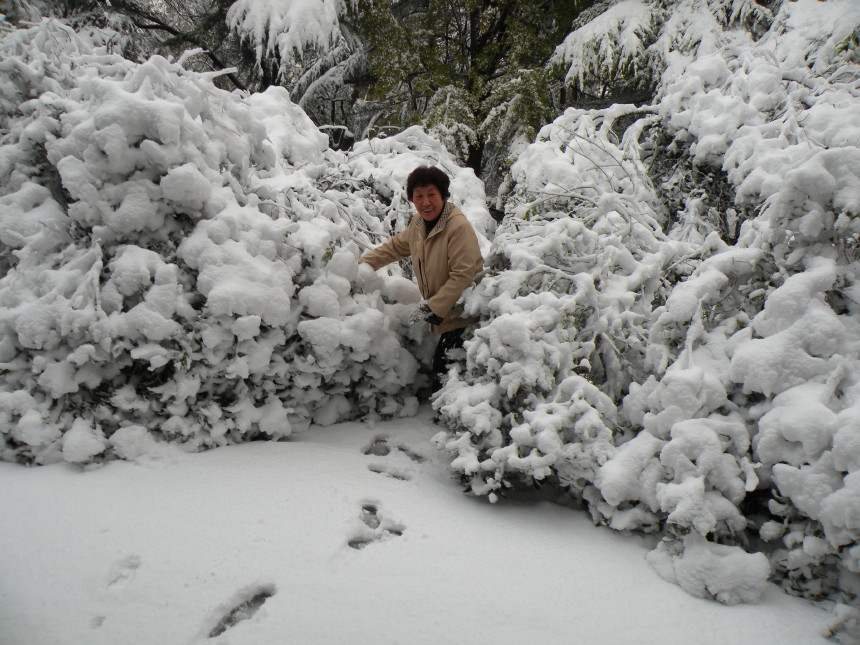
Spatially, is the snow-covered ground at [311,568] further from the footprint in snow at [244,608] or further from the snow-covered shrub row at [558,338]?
the snow-covered shrub row at [558,338]

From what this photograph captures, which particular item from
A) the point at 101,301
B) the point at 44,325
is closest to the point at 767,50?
the point at 101,301

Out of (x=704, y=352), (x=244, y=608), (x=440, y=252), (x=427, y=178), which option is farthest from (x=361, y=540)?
(x=427, y=178)

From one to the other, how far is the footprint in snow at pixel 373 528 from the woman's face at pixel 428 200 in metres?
1.74

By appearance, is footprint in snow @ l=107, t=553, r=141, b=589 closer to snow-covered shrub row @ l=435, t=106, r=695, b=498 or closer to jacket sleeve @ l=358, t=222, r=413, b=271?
snow-covered shrub row @ l=435, t=106, r=695, b=498

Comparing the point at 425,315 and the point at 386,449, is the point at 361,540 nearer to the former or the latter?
the point at 386,449

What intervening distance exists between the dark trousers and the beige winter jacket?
12 cm

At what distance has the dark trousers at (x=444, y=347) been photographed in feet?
10.5

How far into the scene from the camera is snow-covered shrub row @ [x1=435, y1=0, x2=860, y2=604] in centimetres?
196

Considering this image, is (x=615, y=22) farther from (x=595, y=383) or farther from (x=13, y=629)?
(x=13, y=629)

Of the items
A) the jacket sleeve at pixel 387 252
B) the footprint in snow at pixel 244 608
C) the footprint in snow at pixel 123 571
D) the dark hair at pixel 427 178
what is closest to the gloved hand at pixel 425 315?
the jacket sleeve at pixel 387 252

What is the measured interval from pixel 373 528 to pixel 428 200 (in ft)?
6.19

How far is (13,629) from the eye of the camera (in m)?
1.64

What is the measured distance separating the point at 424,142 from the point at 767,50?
2875 millimetres

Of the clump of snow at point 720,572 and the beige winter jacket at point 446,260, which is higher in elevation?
the beige winter jacket at point 446,260
